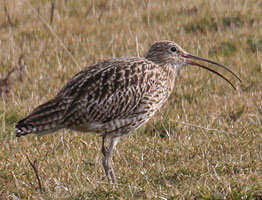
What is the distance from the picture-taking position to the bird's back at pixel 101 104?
6488mm

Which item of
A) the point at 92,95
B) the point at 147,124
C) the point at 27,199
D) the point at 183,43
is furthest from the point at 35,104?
the point at 183,43

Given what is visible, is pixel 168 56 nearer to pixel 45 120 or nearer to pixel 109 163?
pixel 109 163

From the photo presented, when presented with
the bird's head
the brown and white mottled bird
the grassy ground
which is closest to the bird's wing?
the brown and white mottled bird

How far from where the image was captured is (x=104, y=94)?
6.61m

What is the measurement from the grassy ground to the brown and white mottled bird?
356mm

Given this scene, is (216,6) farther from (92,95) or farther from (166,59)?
(92,95)

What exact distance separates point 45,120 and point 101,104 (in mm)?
605

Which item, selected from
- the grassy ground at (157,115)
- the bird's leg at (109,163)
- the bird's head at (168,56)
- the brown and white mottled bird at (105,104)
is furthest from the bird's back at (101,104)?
the bird's head at (168,56)

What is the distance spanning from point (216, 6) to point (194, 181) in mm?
7534

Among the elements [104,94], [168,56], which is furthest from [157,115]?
[104,94]

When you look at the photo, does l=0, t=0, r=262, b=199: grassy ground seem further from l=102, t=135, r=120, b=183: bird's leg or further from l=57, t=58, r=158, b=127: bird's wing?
l=57, t=58, r=158, b=127: bird's wing

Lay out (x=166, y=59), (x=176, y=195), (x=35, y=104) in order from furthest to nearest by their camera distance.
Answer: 1. (x=35, y=104)
2. (x=166, y=59)
3. (x=176, y=195)

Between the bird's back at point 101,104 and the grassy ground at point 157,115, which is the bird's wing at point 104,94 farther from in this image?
the grassy ground at point 157,115

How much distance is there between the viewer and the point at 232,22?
12109 mm
